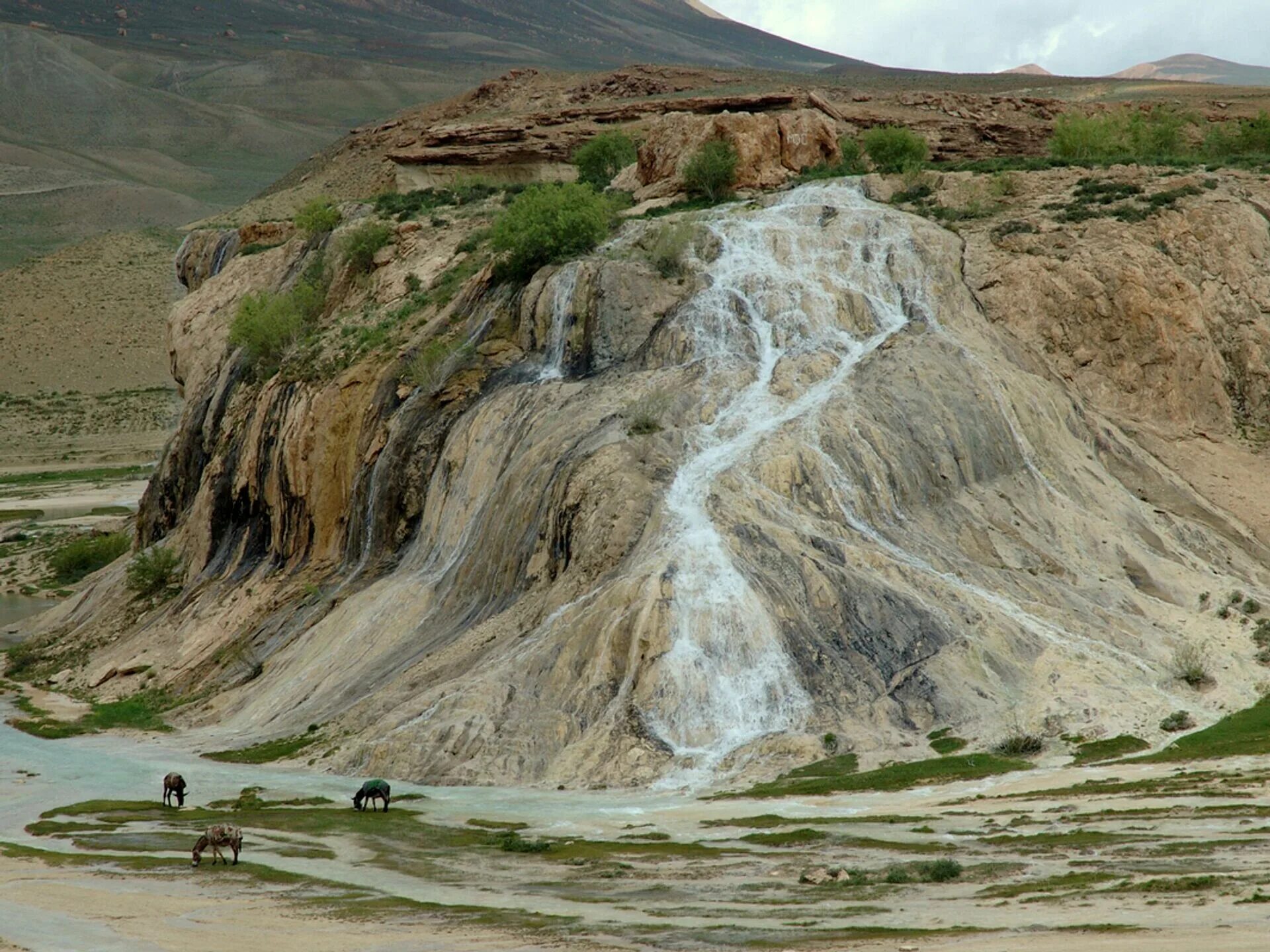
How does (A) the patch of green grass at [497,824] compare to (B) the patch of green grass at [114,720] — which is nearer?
(A) the patch of green grass at [497,824]

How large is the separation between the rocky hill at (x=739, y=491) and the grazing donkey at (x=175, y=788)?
12.9 ft

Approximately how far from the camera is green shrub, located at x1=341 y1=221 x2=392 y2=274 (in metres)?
60.9

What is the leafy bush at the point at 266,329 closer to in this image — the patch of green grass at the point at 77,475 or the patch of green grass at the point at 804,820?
the patch of green grass at the point at 804,820

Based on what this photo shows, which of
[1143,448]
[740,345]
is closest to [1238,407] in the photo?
[1143,448]

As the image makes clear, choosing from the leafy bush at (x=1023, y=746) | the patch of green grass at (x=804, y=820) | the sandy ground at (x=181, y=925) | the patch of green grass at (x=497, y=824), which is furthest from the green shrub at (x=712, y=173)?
the sandy ground at (x=181, y=925)

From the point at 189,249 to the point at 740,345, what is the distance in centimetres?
4183

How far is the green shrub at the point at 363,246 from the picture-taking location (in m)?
60.9

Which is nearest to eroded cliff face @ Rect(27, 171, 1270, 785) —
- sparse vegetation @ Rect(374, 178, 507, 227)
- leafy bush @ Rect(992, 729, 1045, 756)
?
leafy bush @ Rect(992, 729, 1045, 756)

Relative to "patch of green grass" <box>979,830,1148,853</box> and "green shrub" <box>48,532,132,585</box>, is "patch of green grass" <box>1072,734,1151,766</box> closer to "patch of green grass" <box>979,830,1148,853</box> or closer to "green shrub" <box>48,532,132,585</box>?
"patch of green grass" <box>979,830,1148,853</box>

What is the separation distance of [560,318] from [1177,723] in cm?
2323

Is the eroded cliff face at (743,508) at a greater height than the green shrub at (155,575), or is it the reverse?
the eroded cliff face at (743,508)

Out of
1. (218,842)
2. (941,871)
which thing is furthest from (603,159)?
(941,871)

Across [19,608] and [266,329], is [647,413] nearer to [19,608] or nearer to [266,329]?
[266,329]

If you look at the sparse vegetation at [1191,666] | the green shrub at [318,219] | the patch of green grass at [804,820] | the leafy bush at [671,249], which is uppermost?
the green shrub at [318,219]
